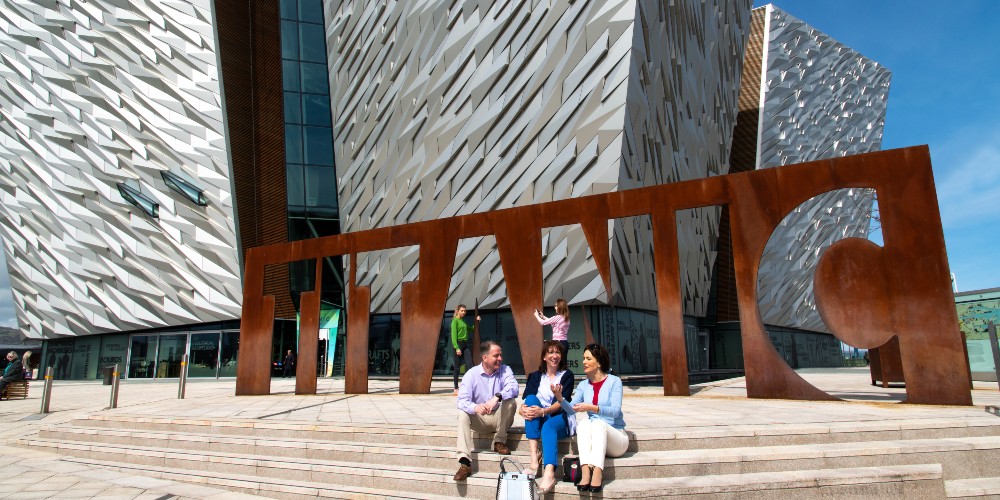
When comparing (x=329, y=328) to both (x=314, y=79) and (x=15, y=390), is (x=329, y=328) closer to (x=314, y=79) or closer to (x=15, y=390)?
(x=15, y=390)

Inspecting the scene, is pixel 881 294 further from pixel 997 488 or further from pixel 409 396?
pixel 409 396

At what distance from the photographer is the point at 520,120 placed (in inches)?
648

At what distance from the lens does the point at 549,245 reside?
51.8 ft

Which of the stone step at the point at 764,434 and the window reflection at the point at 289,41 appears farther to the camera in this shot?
the window reflection at the point at 289,41

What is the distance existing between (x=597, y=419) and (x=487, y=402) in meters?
1.09

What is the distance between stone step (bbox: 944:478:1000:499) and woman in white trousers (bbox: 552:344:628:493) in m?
2.58

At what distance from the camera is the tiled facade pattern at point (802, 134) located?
90.9 ft

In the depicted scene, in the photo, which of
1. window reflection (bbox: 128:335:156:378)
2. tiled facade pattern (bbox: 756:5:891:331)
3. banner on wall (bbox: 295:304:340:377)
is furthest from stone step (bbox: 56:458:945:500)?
window reflection (bbox: 128:335:156:378)

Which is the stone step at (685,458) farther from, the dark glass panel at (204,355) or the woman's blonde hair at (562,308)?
the dark glass panel at (204,355)

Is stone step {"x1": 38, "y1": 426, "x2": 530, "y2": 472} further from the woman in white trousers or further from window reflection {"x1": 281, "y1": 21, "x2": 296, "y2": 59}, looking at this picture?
window reflection {"x1": 281, "y1": 21, "x2": 296, "y2": 59}

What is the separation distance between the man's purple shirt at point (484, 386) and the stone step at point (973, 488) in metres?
3.62

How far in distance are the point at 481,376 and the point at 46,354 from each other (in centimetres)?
3223

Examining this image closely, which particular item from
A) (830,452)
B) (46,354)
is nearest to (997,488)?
(830,452)

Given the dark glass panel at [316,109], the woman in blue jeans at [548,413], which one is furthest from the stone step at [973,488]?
the dark glass panel at [316,109]
